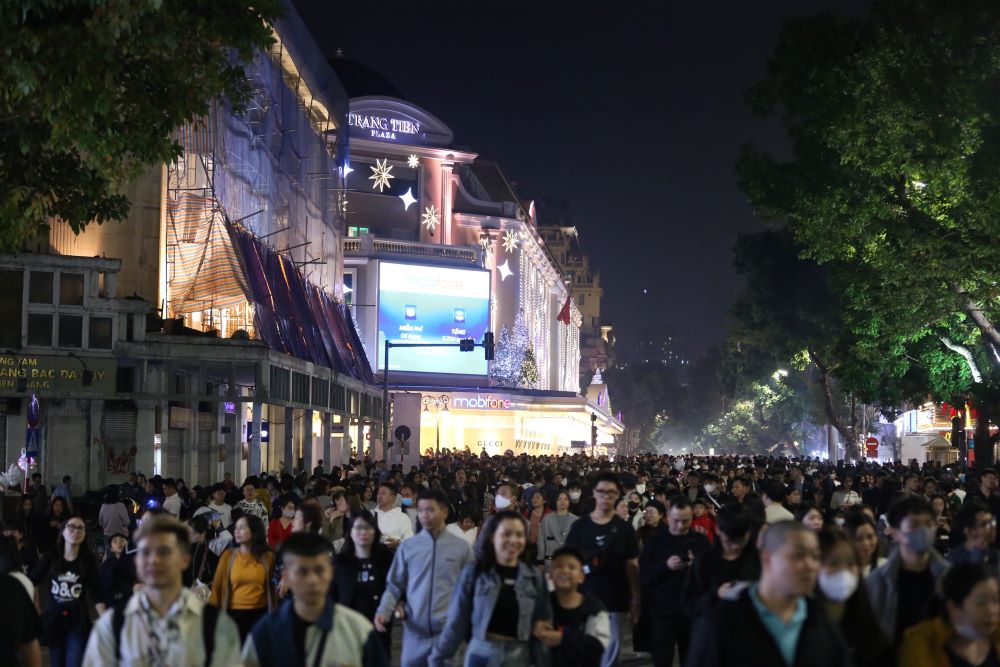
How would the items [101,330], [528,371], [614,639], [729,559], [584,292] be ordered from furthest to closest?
[584,292] → [528,371] → [101,330] → [614,639] → [729,559]

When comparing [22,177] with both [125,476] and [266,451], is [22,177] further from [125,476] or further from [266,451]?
[266,451]

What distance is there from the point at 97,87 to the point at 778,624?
1006 cm

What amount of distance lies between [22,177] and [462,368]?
60687 millimetres

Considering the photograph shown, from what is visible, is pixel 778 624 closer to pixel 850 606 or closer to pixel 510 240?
pixel 850 606

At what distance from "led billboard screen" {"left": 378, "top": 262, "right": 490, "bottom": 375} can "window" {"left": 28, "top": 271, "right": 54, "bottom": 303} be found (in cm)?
4304

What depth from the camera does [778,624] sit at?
496cm

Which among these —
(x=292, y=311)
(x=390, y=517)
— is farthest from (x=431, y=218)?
(x=390, y=517)

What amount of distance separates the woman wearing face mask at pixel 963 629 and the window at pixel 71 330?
24.1 meters

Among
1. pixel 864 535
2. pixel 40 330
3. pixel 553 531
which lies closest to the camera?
pixel 864 535

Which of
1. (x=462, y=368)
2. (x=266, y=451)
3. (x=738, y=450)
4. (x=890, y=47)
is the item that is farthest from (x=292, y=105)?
(x=738, y=450)

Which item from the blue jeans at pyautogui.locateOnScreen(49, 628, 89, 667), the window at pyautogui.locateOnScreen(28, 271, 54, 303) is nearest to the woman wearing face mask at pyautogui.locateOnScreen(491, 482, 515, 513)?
the blue jeans at pyautogui.locateOnScreen(49, 628, 89, 667)

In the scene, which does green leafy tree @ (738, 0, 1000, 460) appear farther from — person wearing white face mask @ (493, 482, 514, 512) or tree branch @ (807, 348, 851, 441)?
tree branch @ (807, 348, 851, 441)

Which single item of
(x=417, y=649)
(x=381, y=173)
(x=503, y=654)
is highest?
(x=381, y=173)

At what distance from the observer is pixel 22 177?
1450cm
